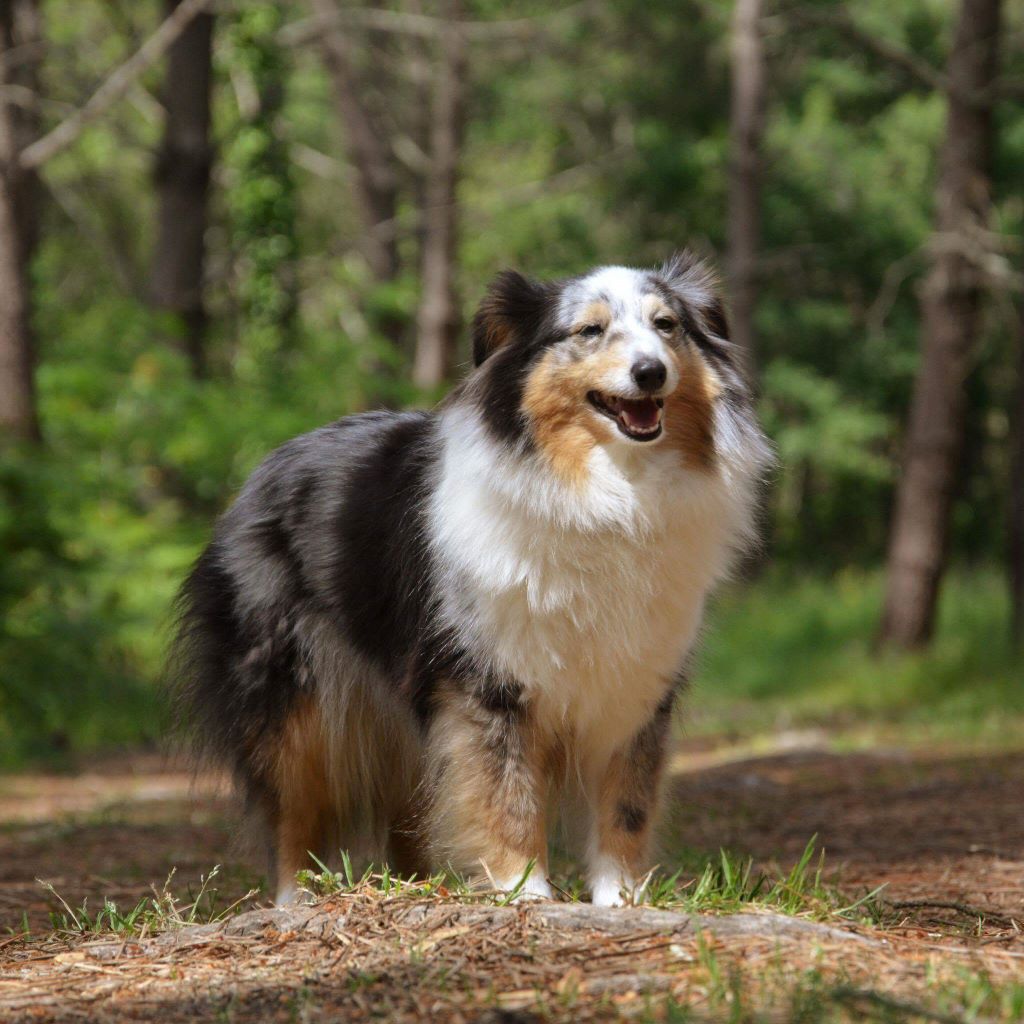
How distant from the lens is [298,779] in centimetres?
458

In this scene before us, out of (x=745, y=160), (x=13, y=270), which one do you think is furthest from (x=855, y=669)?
(x=13, y=270)

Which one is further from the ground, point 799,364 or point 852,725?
point 799,364

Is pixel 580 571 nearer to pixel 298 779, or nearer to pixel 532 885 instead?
pixel 532 885

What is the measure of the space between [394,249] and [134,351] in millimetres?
8927

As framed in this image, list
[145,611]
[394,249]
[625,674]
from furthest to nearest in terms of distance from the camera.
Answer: [394,249]
[145,611]
[625,674]

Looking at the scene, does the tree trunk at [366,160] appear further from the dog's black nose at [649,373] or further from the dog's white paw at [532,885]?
the dog's white paw at [532,885]

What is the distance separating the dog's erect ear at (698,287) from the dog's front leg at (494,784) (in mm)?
1410

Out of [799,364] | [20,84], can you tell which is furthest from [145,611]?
[799,364]

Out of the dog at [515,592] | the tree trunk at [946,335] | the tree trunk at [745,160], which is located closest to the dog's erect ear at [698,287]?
the dog at [515,592]

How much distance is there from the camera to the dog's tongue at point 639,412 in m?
4.08

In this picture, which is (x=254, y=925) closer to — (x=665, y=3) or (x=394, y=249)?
(x=394, y=249)

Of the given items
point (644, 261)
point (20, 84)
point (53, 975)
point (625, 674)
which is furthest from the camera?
point (644, 261)

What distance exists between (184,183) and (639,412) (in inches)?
431

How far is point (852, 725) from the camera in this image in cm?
1104
